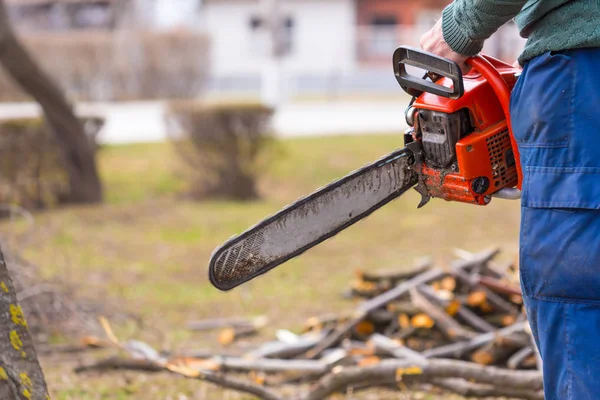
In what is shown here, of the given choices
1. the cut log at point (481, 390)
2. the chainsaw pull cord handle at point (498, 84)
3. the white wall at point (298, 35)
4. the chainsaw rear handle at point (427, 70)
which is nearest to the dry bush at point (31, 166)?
the cut log at point (481, 390)

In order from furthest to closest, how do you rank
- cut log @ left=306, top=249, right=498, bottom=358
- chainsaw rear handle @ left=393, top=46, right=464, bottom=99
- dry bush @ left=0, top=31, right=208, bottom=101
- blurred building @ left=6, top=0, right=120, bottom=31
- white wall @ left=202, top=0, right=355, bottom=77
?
white wall @ left=202, top=0, right=355, bottom=77, blurred building @ left=6, top=0, right=120, bottom=31, dry bush @ left=0, top=31, right=208, bottom=101, cut log @ left=306, top=249, right=498, bottom=358, chainsaw rear handle @ left=393, top=46, right=464, bottom=99

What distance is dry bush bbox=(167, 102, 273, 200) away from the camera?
30.8 feet

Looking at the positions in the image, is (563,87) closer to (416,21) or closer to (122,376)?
(122,376)

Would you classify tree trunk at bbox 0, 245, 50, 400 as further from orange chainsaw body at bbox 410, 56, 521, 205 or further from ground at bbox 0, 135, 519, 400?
ground at bbox 0, 135, 519, 400

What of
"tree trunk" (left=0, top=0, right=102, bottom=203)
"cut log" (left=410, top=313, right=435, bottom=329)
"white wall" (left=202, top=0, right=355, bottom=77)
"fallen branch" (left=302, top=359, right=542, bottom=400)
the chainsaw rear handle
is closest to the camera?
the chainsaw rear handle

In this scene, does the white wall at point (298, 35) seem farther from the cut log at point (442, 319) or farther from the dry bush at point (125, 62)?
the cut log at point (442, 319)

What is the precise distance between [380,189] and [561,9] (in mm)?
640

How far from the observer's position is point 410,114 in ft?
6.81

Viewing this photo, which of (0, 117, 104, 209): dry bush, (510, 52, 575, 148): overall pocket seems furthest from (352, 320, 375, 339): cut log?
(0, 117, 104, 209): dry bush

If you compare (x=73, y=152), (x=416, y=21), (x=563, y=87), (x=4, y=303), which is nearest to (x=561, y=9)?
(x=563, y=87)

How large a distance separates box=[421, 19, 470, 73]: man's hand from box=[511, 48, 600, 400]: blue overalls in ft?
0.66

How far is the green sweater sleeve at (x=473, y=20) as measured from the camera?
70.6 inches

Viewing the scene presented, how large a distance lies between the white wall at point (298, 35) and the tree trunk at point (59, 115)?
2000 centimetres

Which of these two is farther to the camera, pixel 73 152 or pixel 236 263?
pixel 73 152
